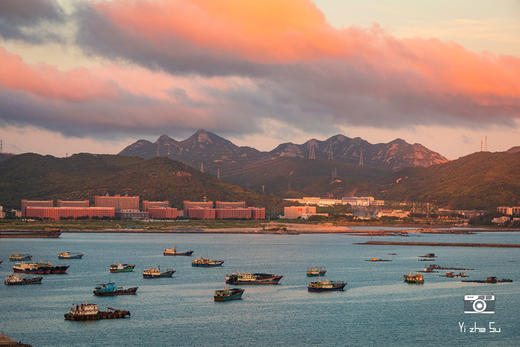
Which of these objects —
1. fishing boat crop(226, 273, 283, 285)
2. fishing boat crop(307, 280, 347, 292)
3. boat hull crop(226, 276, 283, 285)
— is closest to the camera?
fishing boat crop(307, 280, 347, 292)

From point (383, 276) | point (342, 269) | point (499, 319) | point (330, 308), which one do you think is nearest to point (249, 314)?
point (330, 308)

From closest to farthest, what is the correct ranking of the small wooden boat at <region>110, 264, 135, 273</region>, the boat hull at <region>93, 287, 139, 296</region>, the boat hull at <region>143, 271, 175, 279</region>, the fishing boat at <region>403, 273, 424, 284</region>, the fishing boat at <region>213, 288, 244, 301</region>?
the fishing boat at <region>213, 288, 244, 301</region> → the boat hull at <region>93, 287, 139, 296</region> → the fishing boat at <region>403, 273, 424, 284</region> → the boat hull at <region>143, 271, 175, 279</region> → the small wooden boat at <region>110, 264, 135, 273</region>

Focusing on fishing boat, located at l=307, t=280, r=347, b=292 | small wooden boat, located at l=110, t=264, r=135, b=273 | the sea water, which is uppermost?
small wooden boat, located at l=110, t=264, r=135, b=273

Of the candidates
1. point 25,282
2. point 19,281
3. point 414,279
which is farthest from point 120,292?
point 414,279

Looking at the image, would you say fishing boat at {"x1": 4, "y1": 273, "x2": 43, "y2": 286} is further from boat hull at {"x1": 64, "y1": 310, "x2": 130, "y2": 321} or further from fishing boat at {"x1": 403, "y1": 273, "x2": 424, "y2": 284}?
fishing boat at {"x1": 403, "y1": 273, "x2": 424, "y2": 284}

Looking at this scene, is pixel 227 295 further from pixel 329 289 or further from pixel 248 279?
pixel 329 289

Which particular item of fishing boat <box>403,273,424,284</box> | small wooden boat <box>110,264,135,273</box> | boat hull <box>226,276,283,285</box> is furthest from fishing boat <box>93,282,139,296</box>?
fishing boat <box>403,273,424,284</box>

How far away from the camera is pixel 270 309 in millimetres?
84312

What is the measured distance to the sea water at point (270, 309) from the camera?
69.1 metres

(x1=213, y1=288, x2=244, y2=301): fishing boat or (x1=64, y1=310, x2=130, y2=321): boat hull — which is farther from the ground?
(x1=213, y1=288, x2=244, y2=301): fishing boat

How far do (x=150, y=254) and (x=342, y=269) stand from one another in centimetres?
5003

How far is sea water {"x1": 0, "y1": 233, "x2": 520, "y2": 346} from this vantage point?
227 ft

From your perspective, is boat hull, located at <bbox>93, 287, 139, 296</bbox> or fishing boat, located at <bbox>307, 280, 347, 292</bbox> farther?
fishing boat, located at <bbox>307, 280, 347, 292</bbox>

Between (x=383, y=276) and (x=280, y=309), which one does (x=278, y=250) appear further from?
(x=280, y=309)
